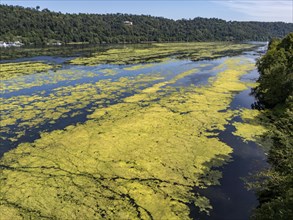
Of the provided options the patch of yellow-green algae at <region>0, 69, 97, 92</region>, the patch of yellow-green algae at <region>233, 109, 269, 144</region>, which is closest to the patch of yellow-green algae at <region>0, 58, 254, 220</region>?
the patch of yellow-green algae at <region>233, 109, 269, 144</region>

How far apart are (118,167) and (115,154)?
2046mm

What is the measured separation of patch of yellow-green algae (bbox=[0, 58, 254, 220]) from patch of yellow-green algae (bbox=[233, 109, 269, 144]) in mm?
1685

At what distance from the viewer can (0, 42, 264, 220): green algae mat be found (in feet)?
54.9

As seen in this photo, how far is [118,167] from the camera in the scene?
20.7 m

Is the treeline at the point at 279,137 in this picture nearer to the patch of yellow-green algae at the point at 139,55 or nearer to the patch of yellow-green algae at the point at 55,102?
the patch of yellow-green algae at the point at 55,102

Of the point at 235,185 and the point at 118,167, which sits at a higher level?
the point at 118,167

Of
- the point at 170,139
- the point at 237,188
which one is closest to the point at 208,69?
the point at 170,139

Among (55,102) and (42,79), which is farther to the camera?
(42,79)

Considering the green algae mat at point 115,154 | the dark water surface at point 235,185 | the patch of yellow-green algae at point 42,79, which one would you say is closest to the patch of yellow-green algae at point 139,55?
the patch of yellow-green algae at point 42,79

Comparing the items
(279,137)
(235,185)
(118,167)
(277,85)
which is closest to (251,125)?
(277,85)

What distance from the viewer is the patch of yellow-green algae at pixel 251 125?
26.6 meters

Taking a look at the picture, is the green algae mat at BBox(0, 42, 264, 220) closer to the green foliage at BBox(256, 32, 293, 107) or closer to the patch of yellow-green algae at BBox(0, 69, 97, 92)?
the green foliage at BBox(256, 32, 293, 107)

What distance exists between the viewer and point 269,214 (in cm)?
1304

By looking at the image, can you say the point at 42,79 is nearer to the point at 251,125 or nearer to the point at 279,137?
the point at 251,125
